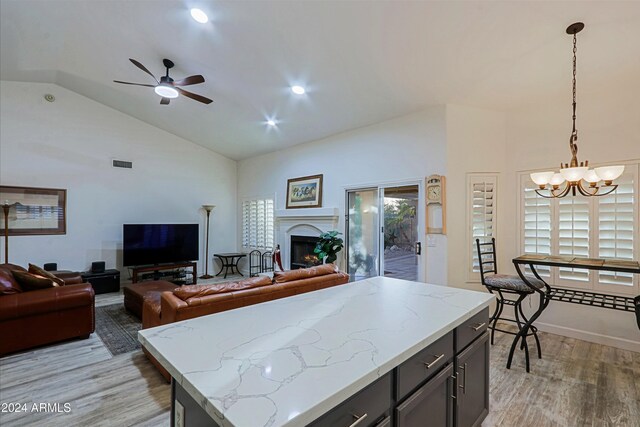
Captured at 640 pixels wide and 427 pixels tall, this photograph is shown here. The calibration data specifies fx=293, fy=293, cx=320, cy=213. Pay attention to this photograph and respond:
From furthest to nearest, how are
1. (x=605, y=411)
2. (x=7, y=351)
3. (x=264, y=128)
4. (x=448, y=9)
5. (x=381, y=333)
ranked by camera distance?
(x=264, y=128)
(x=7, y=351)
(x=448, y=9)
(x=605, y=411)
(x=381, y=333)

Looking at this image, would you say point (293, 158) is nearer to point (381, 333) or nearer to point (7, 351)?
point (7, 351)

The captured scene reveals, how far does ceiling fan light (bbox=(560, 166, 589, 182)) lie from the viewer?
2.49 metres

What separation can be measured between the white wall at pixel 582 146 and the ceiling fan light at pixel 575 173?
1495 mm

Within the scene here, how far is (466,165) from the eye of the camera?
4141 millimetres

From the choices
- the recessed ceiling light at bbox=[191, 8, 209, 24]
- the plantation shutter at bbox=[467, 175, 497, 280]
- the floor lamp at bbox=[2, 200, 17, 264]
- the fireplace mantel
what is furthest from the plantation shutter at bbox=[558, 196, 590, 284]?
the floor lamp at bbox=[2, 200, 17, 264]

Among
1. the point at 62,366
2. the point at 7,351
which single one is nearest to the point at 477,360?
the point at 62,366

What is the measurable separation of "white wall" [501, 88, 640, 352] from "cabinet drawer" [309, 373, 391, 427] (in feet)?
12.7

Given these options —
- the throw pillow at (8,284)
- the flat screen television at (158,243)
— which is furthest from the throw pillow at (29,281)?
the flat screen television at (158,243)

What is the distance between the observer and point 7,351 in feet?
10.0

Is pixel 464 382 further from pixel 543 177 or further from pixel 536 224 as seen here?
pixel 536 224

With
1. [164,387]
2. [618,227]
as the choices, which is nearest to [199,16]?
[164,387]

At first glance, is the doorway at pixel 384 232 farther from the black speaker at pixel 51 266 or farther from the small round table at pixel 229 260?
the black speaker at pixel 51 266

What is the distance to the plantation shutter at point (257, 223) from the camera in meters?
7.09

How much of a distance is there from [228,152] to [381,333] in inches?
279
